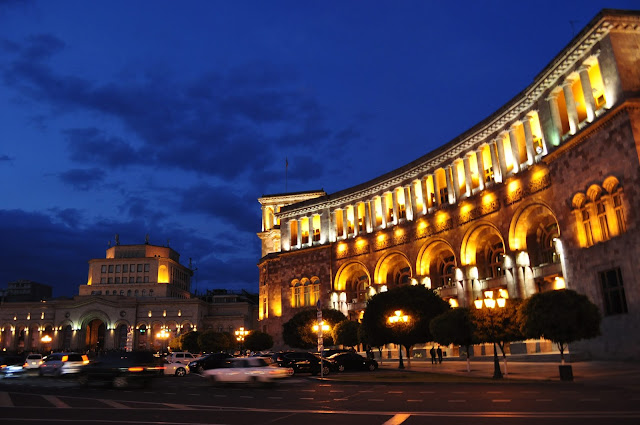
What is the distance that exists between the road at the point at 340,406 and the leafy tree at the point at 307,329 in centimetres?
3007

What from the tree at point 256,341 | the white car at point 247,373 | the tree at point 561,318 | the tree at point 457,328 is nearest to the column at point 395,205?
the tree at point 256,341

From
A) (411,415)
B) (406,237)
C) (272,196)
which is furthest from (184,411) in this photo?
(272,196)

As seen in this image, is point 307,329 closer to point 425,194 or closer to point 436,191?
point 425,194

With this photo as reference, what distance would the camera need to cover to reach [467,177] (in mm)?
45281

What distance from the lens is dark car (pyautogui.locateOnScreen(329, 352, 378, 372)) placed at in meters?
33.1

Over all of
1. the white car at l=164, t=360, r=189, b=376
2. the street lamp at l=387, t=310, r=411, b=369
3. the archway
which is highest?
the archway

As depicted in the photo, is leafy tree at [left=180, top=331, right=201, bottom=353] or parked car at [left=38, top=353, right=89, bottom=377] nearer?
parked car at [left=38, top=353, right=89, bottom=377]

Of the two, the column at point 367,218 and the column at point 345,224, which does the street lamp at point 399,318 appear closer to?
the column at point 367,218

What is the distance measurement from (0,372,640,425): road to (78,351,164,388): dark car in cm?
220

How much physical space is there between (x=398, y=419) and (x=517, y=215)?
30.4 meters

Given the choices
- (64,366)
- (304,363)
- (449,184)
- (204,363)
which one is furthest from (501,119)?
(64,366)

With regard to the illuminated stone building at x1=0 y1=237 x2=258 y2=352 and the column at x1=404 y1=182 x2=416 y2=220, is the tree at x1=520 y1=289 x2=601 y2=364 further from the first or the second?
the illuminated stone building at x1=0 y1=237 x2=258 y2=352

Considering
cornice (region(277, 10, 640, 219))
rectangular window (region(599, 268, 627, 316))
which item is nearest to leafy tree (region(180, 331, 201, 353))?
cornice (region(277, 10, 640, 219))

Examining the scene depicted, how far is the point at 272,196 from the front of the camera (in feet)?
234
